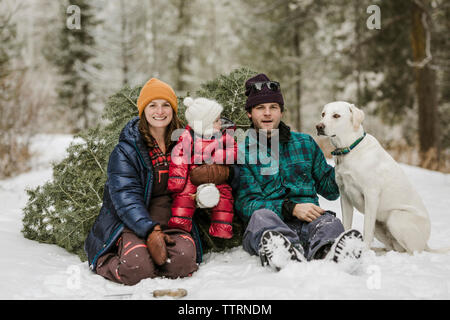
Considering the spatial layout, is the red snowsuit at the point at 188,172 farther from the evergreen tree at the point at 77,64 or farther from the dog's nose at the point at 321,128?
the evergreen tree at the point at 77,64

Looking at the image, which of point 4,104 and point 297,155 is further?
point 4,104

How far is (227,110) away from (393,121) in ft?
32.5

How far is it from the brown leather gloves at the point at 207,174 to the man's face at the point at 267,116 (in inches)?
22.9

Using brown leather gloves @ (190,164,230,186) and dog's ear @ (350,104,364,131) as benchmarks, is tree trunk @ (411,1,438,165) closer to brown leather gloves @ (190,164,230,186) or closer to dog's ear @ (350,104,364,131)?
dog's ear @ (350,104,364,131)

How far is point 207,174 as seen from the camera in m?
2.98

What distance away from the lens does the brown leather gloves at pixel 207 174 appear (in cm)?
298

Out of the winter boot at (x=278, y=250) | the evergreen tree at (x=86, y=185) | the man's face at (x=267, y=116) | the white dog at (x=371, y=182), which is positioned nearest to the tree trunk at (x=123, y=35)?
the evergreen tree at (x=86, y=185)

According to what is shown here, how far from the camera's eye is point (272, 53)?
16047 mm

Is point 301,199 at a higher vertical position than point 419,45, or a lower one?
lower

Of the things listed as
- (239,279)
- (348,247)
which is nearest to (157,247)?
(239,279)

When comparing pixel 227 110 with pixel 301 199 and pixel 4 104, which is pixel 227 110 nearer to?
pixel 301 199

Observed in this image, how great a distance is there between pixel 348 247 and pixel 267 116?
4.24 feet

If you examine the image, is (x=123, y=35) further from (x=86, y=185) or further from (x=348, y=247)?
(x=348, y=247)
